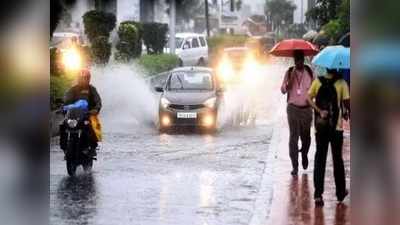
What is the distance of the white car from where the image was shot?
31406 mm

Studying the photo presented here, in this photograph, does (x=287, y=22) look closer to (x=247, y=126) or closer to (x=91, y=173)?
(x=247, y=126)

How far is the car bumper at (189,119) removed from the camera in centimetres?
1535

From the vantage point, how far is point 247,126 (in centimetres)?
1650

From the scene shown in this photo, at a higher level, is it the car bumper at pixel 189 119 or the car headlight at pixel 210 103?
the car headlight at pixel 210 103

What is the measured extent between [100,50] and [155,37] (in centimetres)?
774

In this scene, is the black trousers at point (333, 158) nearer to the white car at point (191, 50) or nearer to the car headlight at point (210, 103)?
the car headlight at point (210, 103)

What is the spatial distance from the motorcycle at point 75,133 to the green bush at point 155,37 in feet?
56.7

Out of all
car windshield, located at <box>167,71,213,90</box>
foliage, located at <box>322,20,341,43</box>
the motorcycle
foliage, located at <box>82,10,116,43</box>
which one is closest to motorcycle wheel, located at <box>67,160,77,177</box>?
the motorcycle

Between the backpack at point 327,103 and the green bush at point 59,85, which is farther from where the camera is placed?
the green bush at point 59,85

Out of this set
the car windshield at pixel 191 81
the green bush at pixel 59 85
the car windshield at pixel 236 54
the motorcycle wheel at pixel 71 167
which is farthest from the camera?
Answer: the car windshield at pixel 236 54

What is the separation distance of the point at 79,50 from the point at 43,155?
17.9m

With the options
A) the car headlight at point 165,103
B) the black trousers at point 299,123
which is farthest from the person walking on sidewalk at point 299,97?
the car headlight at point 165,103

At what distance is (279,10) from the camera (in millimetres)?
34781

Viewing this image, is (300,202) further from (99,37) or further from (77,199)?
(99,37)
